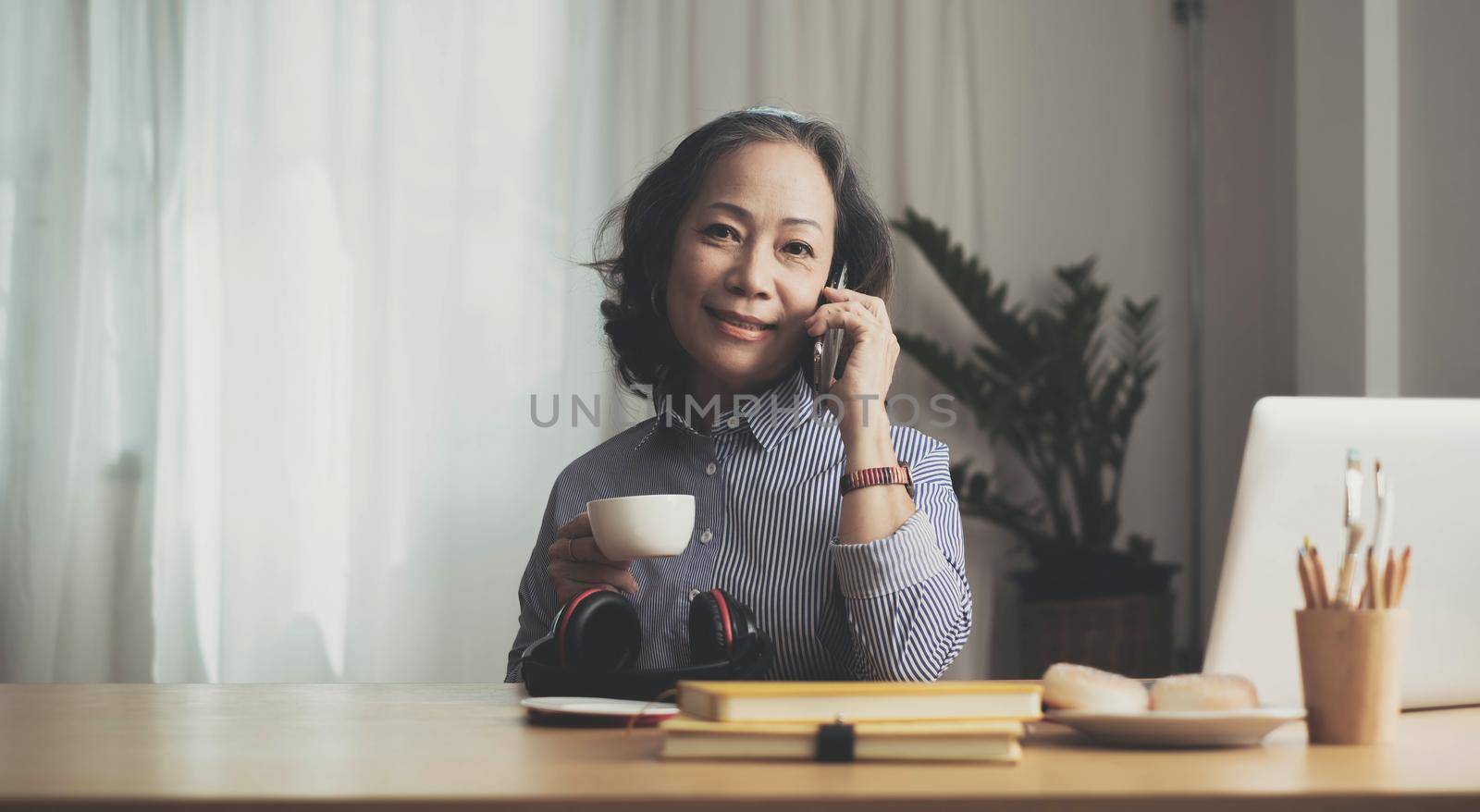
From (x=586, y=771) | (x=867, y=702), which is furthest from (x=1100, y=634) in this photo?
(x=586, y=771)

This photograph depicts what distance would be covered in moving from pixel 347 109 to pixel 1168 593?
2660 mm

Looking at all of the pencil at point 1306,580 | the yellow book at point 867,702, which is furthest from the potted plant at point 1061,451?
the yellow book at point 867,702

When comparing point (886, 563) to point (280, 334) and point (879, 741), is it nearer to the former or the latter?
point (879, 741)

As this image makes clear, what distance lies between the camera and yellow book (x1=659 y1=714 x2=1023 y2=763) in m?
0.82

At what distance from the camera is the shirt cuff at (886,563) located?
4.48 ft

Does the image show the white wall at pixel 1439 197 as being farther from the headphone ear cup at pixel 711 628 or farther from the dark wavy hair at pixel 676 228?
the headphone ear cup at pixel 711 628

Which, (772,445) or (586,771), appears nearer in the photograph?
(586,771)

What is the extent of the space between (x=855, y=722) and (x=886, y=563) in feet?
1.73

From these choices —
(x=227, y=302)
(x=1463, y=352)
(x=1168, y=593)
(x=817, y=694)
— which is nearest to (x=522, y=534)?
(x=227, y=302)

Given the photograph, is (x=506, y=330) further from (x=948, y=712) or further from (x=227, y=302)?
(x=948, y=712)

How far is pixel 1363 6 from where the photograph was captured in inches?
127

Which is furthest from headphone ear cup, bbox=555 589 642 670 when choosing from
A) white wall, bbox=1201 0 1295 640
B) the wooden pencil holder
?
white wall, bbox=1201 0 1295 640

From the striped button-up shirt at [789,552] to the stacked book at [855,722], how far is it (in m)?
0.49

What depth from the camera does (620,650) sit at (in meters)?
1.24
